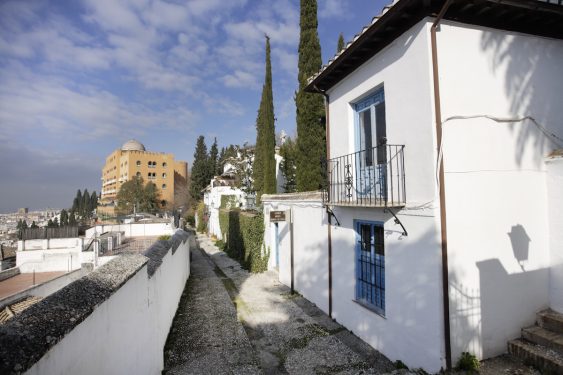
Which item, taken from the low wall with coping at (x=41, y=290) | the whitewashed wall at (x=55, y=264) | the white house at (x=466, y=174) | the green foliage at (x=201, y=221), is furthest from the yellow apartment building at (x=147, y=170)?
Result: the white house at (x=466, y=174)

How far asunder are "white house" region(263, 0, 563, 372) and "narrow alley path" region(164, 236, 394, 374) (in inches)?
39.3

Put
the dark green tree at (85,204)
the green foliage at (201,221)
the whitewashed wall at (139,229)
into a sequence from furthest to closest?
the dark green tree at (85,204) → the green foliage at (201,221) → the whitewashed wall at (139,229)

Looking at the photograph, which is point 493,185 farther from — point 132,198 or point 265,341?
point 132,198

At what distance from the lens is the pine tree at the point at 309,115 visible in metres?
12.9

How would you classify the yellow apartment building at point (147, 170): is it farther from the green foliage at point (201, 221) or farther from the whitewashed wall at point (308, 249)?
the whitewashed wall at point (308, 249)

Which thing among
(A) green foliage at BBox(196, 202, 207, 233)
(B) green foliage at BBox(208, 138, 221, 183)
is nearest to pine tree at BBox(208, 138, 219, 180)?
(B) green foliage at BBox(208, 138, 221, 183)

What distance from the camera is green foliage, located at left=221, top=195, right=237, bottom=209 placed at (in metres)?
28.8

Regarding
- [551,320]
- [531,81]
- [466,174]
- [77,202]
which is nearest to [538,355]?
[551,320]

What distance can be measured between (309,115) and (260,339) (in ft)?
30.3

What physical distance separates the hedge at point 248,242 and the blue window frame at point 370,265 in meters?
7.34

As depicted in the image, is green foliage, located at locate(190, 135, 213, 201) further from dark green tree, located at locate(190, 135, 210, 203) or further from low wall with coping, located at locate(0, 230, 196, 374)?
low wall with coping, located at locate(0, 230, 196, 374)

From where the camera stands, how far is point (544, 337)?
5.04 metres

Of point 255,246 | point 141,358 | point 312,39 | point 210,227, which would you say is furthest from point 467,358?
point 210,227

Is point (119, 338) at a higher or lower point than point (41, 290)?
higher
